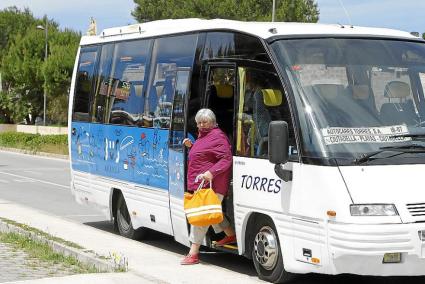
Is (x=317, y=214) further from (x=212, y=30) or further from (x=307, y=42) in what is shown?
(x=212, y=30)

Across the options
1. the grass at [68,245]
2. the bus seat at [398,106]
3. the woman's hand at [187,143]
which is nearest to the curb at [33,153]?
the grass at [68,245]

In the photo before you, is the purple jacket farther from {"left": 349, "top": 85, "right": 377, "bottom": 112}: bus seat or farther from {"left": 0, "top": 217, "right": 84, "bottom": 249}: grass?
{"left": 0, "top": 217, "right": 84, "bottom": 249}: grass

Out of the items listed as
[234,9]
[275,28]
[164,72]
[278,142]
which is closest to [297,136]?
[278,142]

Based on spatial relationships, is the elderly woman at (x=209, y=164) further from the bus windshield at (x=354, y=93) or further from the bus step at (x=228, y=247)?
the bus windshield at (x=354, y=93)

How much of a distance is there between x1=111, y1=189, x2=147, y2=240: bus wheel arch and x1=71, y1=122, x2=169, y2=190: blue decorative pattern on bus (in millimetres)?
368

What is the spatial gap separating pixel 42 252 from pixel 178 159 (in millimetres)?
2014

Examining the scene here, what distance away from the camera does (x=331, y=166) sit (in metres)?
7.86

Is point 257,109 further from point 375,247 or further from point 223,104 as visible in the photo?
point 375,247

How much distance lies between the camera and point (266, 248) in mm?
8836

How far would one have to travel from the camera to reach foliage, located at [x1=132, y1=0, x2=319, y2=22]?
54344 millimetres

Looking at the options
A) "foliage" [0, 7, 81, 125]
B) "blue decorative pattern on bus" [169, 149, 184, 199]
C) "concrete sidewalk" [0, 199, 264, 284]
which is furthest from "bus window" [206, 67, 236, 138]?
"foliage" [0, 7, 81, 125]

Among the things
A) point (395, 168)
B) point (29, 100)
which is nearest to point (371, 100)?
point (395, 168)

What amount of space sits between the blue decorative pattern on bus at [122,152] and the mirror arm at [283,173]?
9.13ft

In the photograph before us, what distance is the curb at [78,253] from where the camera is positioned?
926 cm
